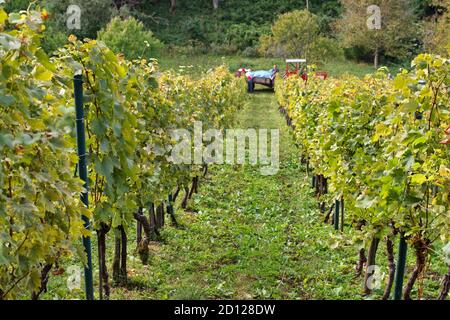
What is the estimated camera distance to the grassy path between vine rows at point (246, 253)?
522 centimetres

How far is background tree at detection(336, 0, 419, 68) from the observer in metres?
36.8

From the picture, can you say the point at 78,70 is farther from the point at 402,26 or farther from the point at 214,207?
the point at 402,26

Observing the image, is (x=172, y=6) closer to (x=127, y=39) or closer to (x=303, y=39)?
(x=127, y=39)

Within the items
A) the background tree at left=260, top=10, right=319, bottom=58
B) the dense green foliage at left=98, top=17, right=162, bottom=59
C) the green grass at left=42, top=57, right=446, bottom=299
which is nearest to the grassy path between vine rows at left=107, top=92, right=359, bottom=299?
the green grass at left=42, top=57, right=446, bottom=299

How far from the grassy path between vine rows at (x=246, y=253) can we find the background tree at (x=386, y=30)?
30057 millimetres

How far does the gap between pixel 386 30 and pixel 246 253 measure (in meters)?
34.3

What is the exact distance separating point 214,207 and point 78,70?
17.7ft

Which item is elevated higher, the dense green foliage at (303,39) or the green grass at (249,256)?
the dense green foliage at (303,39)

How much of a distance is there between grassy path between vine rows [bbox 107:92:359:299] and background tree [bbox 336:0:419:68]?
30.1 m

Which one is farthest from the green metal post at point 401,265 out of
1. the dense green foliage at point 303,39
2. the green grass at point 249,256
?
the dense green foliage at point 303,39

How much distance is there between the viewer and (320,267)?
590 cm

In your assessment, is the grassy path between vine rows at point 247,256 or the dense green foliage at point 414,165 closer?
the dense green foliage at point 414,165

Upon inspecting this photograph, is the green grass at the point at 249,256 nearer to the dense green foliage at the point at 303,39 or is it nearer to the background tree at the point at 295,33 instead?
the dense green foliage at the point at 303,39

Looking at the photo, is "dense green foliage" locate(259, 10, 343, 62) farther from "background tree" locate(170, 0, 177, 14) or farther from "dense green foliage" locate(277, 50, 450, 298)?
"dense green foliage" locate(277, 50, 450, 298)
